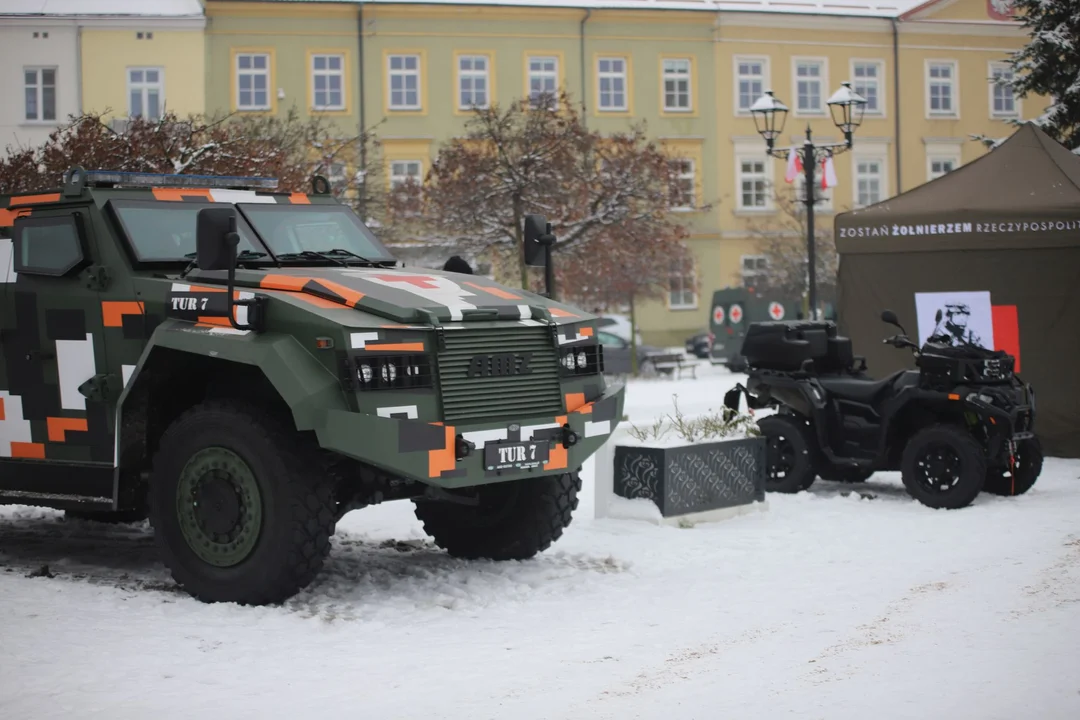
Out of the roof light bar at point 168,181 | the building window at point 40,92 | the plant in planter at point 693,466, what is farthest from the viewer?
the building window at point 40,92

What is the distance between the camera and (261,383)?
778cm

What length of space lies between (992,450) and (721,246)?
123ft

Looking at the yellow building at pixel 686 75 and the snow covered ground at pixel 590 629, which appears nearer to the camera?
the snow covered ground at pixel 590 629

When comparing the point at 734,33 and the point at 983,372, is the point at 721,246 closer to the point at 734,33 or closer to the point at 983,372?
the point at 734,33

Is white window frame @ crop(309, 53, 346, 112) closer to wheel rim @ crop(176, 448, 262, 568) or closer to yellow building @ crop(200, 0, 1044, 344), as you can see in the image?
yellow building @ crop(200, 0, 1044, 344)

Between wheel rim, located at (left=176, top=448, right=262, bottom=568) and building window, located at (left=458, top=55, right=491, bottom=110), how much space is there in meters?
38.4

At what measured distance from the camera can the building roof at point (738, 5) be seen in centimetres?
4509

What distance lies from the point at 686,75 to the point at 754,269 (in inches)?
269

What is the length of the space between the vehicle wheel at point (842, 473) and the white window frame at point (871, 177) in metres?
37.6

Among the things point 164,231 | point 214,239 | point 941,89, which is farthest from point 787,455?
point 941,89

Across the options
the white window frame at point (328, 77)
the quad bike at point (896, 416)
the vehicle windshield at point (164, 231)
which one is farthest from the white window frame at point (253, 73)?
the vehicle windshield at point (164, 231)

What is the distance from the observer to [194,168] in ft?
52.4

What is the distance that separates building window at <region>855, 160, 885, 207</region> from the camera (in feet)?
162

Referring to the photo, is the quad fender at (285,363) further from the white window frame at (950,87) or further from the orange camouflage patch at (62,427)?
the white window frame at (950,87)
